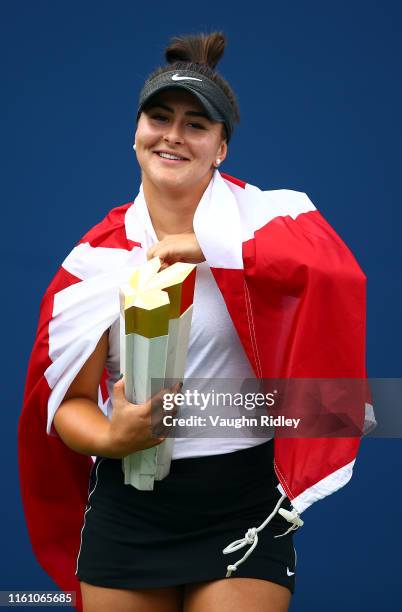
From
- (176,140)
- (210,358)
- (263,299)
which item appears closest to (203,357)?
(210,358)

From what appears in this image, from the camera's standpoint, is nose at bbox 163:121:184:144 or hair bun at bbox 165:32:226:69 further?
hair bun at bbox 165:32:226:69

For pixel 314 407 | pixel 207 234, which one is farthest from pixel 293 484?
pixel 207 234

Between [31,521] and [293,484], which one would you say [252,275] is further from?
[31,521]

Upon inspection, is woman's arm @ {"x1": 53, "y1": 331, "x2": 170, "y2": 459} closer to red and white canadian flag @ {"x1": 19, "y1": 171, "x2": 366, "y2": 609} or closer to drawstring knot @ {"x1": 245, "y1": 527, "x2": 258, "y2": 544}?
red and white canadian flag @ {"x1": 19, "y1": 171, "x2": 366, "y2": 609}

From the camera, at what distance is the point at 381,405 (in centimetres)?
225

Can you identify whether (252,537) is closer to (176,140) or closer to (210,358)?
(210,358)

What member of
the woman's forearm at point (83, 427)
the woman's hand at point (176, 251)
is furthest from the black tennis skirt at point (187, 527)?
the woman's hand at point (176, 251)

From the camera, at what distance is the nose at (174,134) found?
2086 millimetres

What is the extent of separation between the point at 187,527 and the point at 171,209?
57 cm

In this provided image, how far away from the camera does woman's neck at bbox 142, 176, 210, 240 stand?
2.14 metres

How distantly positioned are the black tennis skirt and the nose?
0.56 meters

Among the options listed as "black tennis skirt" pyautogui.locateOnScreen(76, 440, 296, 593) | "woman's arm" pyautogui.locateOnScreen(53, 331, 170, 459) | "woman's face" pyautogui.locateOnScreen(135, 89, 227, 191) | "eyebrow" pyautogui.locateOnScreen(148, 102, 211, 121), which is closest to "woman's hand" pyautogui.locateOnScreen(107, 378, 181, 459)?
"woman's arm" pyautogui.locateOnScreen(53, 331, 170, 459)

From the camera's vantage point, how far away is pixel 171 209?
7.06 feet

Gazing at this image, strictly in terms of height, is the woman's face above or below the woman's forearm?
above
